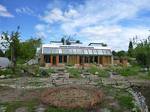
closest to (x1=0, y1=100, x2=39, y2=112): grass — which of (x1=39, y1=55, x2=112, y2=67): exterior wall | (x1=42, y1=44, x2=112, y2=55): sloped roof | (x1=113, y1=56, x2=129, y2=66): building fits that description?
(x1=39, y1=55, x2=112, y2=67): exterior wall

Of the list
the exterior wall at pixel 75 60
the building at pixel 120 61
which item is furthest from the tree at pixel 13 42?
the building at pixel 120 61

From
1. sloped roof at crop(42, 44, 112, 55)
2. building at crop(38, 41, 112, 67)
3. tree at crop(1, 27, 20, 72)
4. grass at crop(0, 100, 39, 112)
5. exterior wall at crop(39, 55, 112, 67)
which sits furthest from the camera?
sloped roof at crop(42, 44, 112, 55)

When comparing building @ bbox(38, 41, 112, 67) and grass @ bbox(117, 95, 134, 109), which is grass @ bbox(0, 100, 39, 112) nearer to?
grass @ bbox(117, 95, 134, 109)

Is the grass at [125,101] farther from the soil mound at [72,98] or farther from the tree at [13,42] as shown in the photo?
the tree at [13,42]

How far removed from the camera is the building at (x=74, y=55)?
46.8 metres

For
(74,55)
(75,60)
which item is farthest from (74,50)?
(75,60)

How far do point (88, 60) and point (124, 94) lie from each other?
34.0 meters

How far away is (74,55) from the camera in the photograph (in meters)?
48.2

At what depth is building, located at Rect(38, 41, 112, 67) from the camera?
46.8 metres

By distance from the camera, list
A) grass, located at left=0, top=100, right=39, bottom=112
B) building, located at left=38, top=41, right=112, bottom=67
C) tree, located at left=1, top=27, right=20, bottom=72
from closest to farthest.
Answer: grass, located at left=0, top=100, right=39, bottom=112 < tree, located at left=1, top=27, right=20, bottom=72 < building, located at left=38, top=41, right=112, bottom=67

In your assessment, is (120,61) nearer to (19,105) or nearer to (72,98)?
(72,98)

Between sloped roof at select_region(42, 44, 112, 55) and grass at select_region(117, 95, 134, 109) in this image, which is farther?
sloped roof at select_region(42, 44, 112, 55)

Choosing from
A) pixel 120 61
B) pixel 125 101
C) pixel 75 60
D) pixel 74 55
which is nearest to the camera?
pixel 125 101

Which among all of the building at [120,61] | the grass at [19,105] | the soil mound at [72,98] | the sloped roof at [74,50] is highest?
the sloped roof at [74,50]
